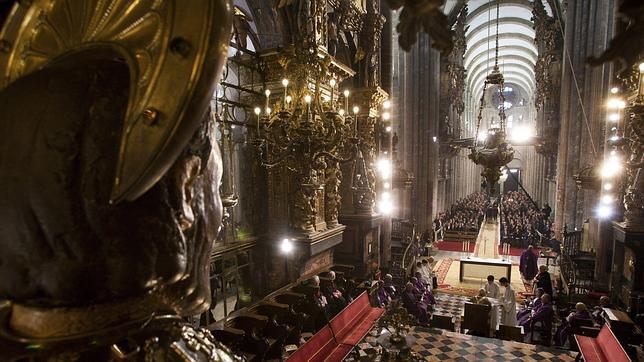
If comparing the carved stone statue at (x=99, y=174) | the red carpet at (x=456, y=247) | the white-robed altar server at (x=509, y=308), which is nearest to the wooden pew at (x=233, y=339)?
the carved stone statue at (x=99, y=174)

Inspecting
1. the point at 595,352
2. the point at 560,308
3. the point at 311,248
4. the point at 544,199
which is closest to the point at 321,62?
the point at 311,248

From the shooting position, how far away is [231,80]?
11.7 meters

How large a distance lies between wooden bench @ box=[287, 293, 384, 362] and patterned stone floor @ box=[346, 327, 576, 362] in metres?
0.35

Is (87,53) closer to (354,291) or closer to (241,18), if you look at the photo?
(241,18)

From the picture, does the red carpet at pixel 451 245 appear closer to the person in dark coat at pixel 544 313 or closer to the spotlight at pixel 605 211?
the spotlight at pixel 605 211

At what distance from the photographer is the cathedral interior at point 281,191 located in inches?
22.7

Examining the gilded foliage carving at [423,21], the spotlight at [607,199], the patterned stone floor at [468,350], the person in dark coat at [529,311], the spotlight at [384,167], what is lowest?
the person in dark coat at [529,311]

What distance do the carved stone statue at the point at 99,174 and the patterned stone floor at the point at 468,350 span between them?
6309mm

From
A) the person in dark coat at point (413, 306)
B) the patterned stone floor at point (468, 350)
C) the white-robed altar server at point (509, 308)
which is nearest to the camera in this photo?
the patterned stone floor at point (468, 350)

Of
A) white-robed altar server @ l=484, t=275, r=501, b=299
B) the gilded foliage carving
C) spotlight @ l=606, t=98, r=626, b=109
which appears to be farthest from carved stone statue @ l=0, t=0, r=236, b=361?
spotlight @ l=606, t=98, r=626, b=109

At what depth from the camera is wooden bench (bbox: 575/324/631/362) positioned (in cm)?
516

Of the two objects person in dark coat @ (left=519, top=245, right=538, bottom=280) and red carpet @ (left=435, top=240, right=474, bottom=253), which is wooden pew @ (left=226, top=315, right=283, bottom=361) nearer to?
person in dark coat @ (left=519, top=245, right=538, bottom=280)

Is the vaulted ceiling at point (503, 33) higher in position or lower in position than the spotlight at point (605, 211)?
higher

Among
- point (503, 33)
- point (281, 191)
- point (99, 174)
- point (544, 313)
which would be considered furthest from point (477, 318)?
point (503, 33)
